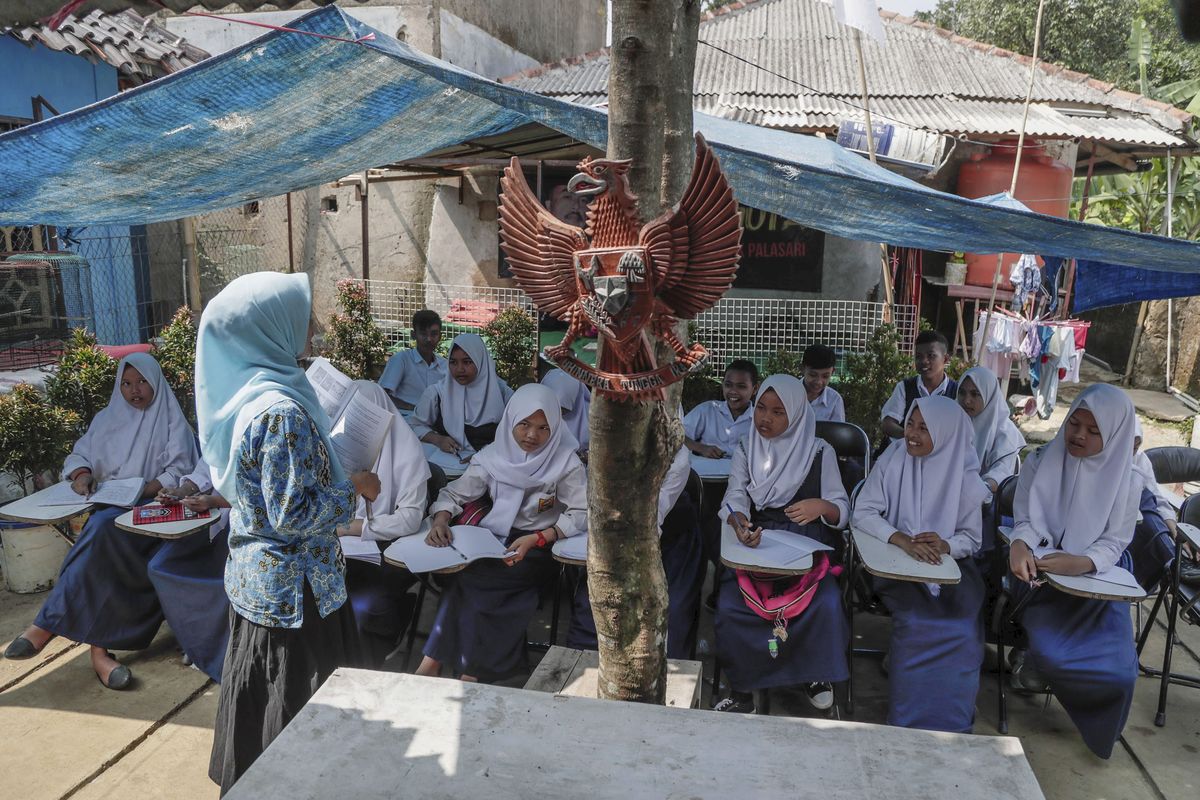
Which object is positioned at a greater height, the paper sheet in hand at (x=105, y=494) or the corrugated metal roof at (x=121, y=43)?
the corrugated metal roof at (x=121, y=43)

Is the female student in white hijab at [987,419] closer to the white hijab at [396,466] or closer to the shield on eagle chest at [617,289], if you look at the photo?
the white hijab at [396,466]

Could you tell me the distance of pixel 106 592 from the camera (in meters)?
3.87

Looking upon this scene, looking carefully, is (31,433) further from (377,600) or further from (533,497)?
(533,497)

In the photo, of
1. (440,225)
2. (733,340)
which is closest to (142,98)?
(733,340)

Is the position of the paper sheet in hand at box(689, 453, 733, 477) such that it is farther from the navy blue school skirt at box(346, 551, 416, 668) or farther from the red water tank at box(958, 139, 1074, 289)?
the red water tank at box(958, 139, 1074, 289)

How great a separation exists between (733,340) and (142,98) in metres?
6.10

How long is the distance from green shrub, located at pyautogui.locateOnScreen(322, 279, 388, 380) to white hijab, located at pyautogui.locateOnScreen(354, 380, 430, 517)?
13.7 feet

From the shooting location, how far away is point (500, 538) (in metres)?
3.91

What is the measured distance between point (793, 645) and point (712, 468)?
1350 mm

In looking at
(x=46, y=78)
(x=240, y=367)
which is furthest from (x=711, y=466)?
(x=46, y=78)

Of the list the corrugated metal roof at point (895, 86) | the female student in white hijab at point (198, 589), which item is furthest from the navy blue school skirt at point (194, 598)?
the corrugated metal roof at point (895, 86)

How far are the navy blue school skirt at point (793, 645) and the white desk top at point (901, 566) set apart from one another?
0.28m

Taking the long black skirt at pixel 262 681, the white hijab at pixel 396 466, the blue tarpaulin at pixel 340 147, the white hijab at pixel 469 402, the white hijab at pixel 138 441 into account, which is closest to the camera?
the long black skirt at pixel 262 681

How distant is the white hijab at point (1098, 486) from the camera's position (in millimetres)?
3533
